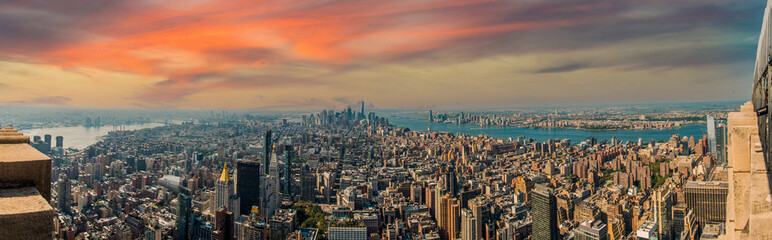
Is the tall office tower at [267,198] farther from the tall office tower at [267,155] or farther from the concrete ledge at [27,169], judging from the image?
the concrete ledge at [27,169]

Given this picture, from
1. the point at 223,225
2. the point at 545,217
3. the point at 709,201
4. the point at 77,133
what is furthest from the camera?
the point at 77,133

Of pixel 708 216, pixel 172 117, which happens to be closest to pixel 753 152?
pixel 708 216

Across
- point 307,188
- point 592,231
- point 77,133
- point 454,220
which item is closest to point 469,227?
point 454,220

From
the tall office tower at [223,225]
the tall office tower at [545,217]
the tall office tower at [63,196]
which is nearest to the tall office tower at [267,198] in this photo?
the tall office tower at [223,225]

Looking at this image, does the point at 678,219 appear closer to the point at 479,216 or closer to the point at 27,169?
the point at 479,216

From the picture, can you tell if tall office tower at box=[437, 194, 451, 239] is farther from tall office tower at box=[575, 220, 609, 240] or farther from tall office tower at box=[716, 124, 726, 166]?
tall office tower at box=[716, 124, 726, 166]
